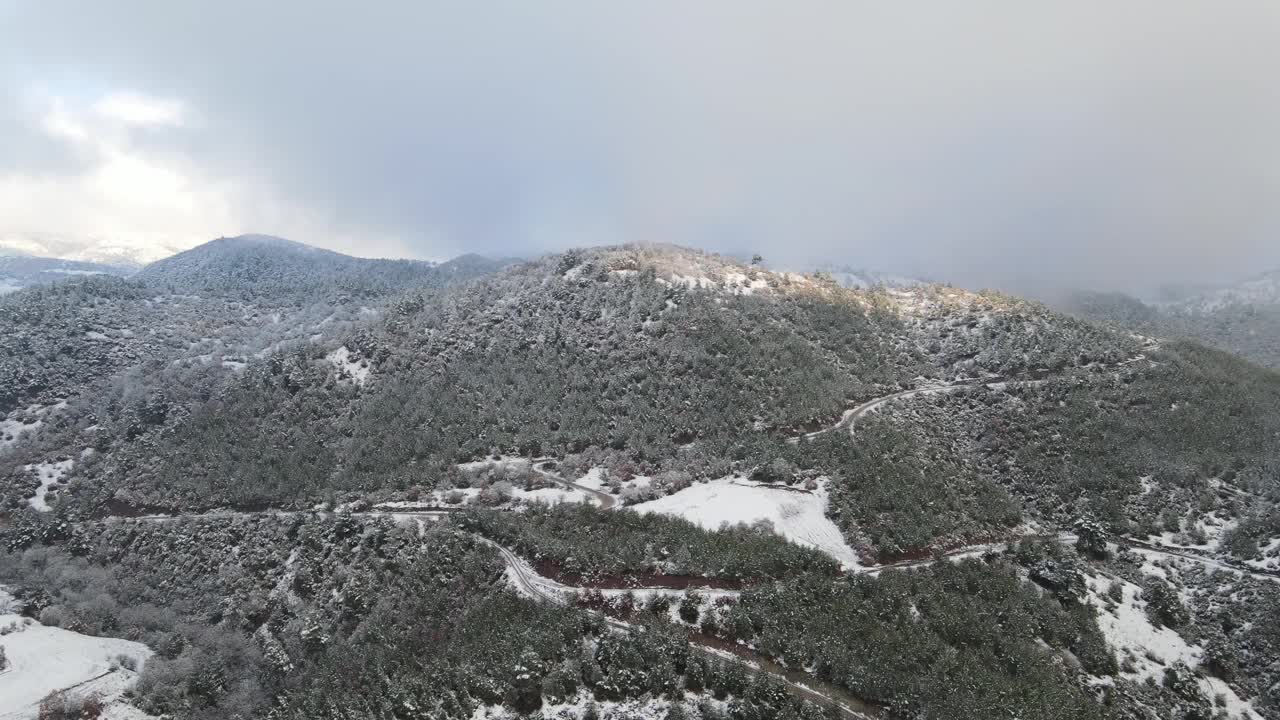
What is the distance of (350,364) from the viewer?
97875 mm

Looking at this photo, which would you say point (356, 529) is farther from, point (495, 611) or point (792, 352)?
point (792, 352)

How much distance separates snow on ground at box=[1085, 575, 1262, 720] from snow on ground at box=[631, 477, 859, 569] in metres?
17.1

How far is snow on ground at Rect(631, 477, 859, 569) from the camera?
52.3 m

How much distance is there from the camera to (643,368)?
8462cm

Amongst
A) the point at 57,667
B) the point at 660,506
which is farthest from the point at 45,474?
the point at 660,506

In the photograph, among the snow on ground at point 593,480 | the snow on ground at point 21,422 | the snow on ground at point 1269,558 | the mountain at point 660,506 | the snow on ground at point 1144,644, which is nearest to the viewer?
the mountain at point 660,506

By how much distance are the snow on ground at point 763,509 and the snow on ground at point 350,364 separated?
185ft

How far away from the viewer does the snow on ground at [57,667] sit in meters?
39.0

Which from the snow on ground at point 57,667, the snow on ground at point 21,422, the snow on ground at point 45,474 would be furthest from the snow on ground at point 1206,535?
the snow on ground at point 21,422

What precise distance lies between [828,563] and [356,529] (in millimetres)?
45549

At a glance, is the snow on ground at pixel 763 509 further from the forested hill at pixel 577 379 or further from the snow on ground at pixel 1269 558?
the snow on ground at pixel 1269 558

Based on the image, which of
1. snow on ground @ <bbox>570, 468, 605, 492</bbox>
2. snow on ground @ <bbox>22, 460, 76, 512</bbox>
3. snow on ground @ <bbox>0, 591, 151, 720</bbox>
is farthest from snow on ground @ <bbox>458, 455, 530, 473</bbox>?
snow on ground @ <bbox>22, 460, 76, 512</bbox>

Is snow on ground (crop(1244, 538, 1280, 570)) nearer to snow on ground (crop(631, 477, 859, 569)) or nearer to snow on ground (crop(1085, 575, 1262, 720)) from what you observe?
snow on ground (crop(1085, 575, 1262, 720))

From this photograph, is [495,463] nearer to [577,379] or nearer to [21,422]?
[577,379]
